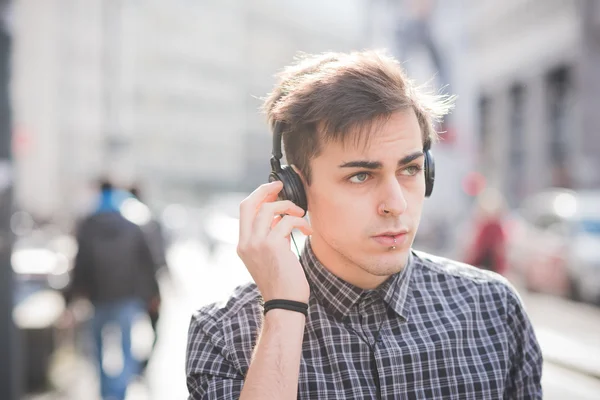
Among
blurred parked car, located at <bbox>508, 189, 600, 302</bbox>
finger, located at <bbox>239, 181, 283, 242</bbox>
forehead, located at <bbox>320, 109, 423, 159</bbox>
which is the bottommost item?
blurred parked car, located at <bbox>508, 189, 600, 302</bbox>

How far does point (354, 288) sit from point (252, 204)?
0.36 meters

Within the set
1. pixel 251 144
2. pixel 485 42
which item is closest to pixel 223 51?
pixel 251 144

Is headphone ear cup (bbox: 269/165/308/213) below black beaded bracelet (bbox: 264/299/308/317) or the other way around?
the other way around

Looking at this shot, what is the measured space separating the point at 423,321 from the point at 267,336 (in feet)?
1.61

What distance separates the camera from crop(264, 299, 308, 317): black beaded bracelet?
1.99 metres

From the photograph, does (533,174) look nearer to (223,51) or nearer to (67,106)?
(67,106)

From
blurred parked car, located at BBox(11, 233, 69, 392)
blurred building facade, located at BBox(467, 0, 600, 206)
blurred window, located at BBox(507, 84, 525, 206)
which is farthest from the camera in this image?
blurred window, located at BBox(507, 84, 525, 206)

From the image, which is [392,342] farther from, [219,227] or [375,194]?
[219,227]

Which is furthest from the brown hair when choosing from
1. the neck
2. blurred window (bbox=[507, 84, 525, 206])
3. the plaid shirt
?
blurred window (bbox=[507, 84, 525, 206])

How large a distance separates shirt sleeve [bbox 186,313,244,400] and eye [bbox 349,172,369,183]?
536 millimetres

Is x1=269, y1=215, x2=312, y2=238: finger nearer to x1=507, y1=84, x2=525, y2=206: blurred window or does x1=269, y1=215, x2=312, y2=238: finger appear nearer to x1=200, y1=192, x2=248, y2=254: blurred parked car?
x1=200, y1=192, x2=248, y2=254: blurred parked car

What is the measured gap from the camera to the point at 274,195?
2.26 m

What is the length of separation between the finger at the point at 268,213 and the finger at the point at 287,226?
21 millimetres

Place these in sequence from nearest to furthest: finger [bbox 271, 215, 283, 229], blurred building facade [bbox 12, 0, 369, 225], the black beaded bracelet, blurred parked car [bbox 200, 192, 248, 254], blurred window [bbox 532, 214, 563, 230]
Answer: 1. the black beaded bracelet
2. finger [bbox 271, 215, 283, 229]
3. blurred window [bbox 532, 214, 563, 230]
4. blurred parked car [bbox 200, 192, 248, 254]
5. blurred building facade [bbox 12, 0, 369, 225]
